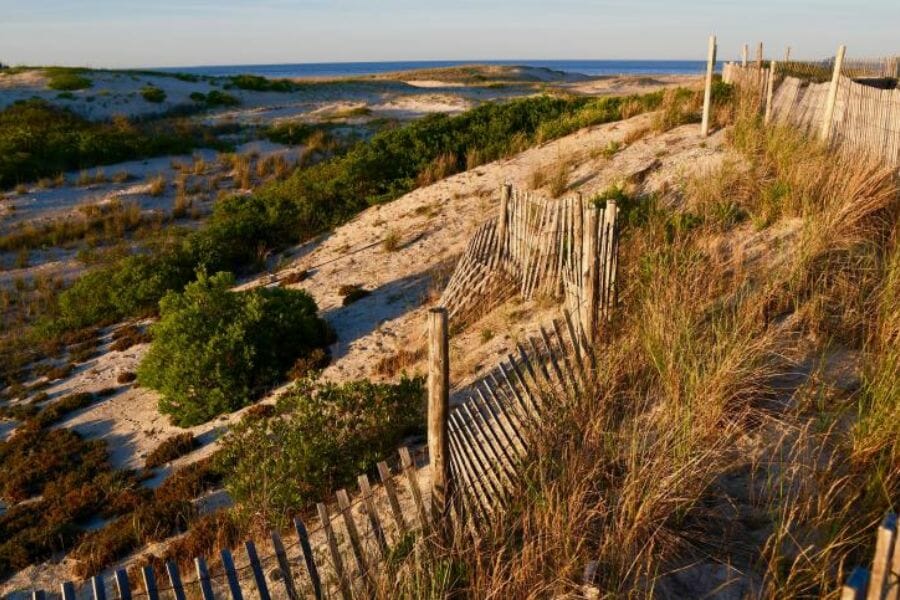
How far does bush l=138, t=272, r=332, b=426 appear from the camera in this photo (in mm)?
9320

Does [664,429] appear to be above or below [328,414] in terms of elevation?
above

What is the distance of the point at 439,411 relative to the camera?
4.82 meters

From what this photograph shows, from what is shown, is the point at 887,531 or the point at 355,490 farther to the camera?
the point at 355,490

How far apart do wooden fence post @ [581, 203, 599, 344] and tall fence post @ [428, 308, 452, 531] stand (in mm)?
1827

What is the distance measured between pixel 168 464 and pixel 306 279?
5568 millimetres

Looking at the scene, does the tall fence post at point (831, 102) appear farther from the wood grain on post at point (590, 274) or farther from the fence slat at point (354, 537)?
the fence slat at point (354, 537)

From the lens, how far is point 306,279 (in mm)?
Result: 13250

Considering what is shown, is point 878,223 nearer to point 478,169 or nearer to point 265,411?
point 265,411

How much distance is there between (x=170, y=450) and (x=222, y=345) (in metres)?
1.71

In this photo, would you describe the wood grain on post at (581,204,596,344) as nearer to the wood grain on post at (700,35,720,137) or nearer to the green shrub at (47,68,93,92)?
the wood grain on post at (700,35,720,137)

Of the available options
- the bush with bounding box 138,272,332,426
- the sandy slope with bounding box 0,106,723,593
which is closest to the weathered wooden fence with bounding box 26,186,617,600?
the sandy slope with bounding box 0,106,723,593

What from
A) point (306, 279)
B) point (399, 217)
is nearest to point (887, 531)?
point (306, 279)

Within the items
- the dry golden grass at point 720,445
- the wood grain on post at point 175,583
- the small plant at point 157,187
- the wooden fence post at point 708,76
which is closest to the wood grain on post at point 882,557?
the dry golden grass at point 720,445

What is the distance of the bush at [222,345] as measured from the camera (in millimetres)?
9320
